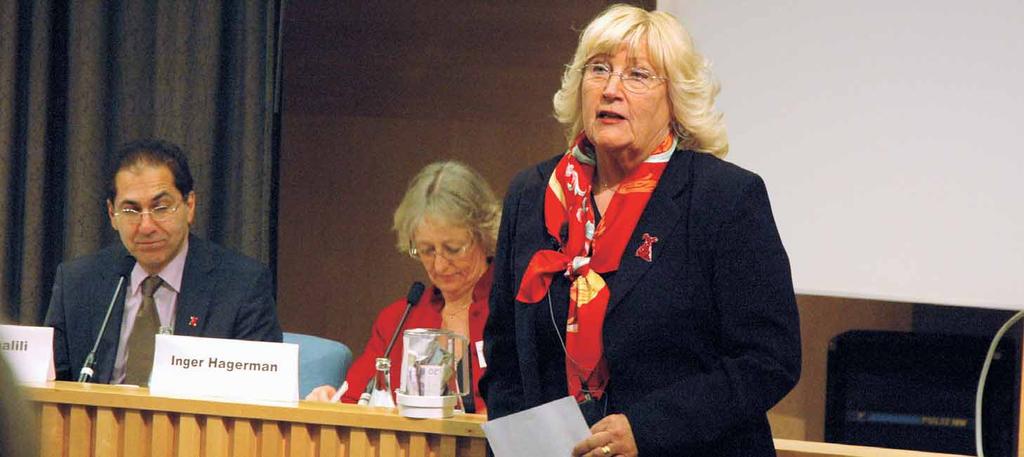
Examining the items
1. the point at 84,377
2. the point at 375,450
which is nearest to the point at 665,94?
the point at 375,450

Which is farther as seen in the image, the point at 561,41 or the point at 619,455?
the point at 561,41

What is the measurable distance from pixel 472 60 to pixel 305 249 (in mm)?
940

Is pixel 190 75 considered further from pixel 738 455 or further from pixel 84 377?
pixel 738 455

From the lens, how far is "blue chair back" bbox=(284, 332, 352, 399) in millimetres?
3029

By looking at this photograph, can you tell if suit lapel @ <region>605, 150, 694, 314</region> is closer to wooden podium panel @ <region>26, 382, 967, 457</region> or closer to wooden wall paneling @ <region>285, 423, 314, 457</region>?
wooden podium panel @ <region>26, 382, 967, 457</region>

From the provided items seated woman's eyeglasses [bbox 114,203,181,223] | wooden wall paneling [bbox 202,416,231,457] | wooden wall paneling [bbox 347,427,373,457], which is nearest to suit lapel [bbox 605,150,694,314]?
wooden wall paneling [bbox 347,427,373,457]

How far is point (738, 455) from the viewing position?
1797 millimetres

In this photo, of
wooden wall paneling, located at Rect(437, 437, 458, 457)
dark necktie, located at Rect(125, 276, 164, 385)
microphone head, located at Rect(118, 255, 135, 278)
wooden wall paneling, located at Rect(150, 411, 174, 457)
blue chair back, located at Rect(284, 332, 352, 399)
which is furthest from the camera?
blue chair back, located at Rect(284, 332, 352, 399)

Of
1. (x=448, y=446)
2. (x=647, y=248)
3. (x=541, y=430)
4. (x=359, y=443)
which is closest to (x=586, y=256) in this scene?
(x=647, y=248)

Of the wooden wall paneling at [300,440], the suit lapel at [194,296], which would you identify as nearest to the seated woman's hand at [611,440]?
the wooden wall paneling at [300,440]

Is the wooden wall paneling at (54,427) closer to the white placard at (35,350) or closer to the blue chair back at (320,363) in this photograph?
the white placard at (35,350)

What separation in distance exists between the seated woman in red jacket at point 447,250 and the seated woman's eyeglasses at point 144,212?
0.59 metres

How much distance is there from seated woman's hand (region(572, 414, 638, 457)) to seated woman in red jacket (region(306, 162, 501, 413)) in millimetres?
1241

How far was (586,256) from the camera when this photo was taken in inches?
72.6
